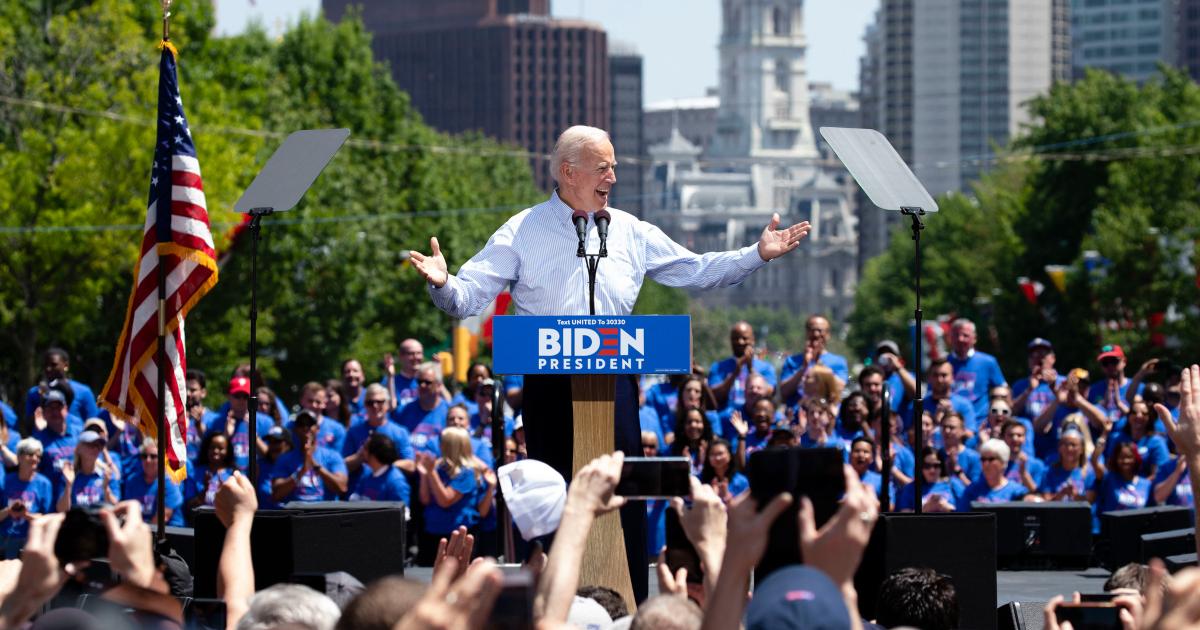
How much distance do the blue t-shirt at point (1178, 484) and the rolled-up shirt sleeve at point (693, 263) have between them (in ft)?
19.0

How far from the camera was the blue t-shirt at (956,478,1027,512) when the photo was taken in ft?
44.6

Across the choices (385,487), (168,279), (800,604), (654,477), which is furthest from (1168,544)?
(800,604)

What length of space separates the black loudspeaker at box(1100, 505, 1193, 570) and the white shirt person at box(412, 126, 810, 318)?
436 cm

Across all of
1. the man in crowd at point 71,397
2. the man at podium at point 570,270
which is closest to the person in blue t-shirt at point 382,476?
the man in crowd at point 71,397

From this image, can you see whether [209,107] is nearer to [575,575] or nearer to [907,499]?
[907,499]

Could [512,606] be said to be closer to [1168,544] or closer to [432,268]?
[432,268]

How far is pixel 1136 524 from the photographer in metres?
12.2

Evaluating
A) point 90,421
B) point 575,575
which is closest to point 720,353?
point 90,421

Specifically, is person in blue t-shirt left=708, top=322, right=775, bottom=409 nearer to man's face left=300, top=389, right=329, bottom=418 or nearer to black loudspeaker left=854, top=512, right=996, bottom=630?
man's face left=300, top=389, right=329, bottom=418

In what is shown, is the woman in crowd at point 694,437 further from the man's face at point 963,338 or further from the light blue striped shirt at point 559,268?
the light blue striped shirt at point 559,268

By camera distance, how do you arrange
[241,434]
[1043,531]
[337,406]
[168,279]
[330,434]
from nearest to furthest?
[168,279] → [1043,531] → [330,434] → [241,434] → [337,406]

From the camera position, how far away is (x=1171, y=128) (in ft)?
164

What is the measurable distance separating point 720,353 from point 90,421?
146751 mm

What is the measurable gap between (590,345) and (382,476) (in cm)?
625
